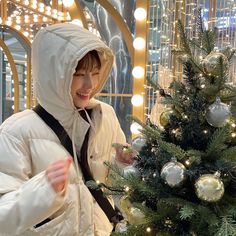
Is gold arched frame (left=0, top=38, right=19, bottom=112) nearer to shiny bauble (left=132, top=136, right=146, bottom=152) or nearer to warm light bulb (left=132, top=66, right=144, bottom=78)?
warm light bulb (left=132, top=66, right=144, bottom=78)

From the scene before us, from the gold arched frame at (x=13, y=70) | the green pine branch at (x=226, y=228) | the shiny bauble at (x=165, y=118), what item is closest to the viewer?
the green pine branch at (x=226, y=228)

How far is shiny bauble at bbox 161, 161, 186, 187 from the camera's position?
893 millimetres

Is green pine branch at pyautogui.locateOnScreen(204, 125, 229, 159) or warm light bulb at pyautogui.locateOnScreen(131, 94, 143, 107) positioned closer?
green pine branch at pyautogui.locateOnScreen(204, 125, 229, 159)

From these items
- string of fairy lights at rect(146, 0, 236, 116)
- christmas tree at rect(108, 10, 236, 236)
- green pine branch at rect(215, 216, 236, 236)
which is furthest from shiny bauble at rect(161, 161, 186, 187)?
string of fairy lights at rect(146, 0, 236, 116)

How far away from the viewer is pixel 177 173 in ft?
2.92

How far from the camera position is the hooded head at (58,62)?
122cm

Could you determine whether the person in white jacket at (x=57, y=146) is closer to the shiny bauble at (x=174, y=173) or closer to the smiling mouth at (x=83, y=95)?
the smiling mouth at (x=83, y=95)

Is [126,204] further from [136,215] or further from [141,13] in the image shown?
[141,13]

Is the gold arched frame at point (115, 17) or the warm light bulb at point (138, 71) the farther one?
the gold arched frame at point (115, 17)

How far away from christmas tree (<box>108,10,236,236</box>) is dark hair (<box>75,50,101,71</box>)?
325mm

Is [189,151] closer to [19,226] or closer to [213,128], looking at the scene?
[213,128]

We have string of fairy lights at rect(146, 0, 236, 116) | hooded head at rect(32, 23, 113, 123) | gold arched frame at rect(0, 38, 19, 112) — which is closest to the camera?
hooded head at rect(32, 23, 113, 123)

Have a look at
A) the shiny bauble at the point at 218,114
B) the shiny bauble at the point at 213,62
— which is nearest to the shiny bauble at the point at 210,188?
the shiny bauble at the point at 218,114

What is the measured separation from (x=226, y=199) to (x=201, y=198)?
0.09m
